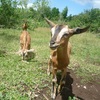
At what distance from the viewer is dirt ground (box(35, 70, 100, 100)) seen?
6.01 meters

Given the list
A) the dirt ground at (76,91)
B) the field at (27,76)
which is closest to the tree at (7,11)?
the field at (27,76)

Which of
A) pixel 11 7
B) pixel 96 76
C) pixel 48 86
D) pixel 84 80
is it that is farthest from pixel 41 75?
pixel 11 7

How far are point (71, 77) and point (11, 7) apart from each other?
10.8 m

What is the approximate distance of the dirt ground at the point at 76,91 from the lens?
19.7ft

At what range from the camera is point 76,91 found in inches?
257

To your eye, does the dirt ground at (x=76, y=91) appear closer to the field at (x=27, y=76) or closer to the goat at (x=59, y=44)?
the field at (x=27, y=76)

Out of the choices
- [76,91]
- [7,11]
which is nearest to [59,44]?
[76,91]

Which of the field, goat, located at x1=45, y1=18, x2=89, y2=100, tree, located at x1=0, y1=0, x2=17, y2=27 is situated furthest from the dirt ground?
tree, located at x1=0, y1=0, x2=17, y2=27

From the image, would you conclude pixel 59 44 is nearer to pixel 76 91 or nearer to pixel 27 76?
pixel 76 91

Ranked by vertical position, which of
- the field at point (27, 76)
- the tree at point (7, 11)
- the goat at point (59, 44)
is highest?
the tree at point (7, 11)

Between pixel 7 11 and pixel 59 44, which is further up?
pixel 7 11

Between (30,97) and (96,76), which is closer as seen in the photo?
(30,97)

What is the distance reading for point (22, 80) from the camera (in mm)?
6453

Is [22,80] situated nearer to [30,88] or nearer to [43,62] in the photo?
[30,88]
